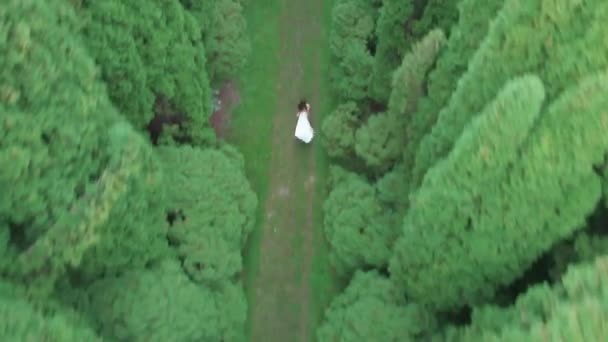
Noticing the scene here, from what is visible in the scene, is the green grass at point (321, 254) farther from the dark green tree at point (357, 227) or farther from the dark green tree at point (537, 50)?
the dark green tree at point (537, 50)

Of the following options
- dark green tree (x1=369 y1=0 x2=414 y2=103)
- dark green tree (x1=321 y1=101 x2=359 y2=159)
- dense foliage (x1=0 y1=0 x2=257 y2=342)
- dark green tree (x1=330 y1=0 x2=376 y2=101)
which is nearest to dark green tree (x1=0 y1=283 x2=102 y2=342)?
dense foliage (x1=0 y1=0 x2=257 y2=342)

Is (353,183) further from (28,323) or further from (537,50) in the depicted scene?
(28,323)

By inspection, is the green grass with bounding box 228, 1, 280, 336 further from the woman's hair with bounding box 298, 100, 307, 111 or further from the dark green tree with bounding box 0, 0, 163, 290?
the dark green tree with bounding box 0, 0, 163, 290

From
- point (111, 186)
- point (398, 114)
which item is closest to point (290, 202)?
point (398, 114)

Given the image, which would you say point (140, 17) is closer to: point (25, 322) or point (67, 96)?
point (67, 96)

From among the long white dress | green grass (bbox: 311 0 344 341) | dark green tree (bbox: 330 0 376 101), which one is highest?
dark green tree (bbox: 330 0 376 101)

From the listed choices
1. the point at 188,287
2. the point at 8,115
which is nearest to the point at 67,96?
the point at 8,115

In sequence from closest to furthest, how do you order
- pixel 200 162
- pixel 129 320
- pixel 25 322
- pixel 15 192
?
pixel 25 322 < pixel 15 192 < pixel 129 320 < pixel 200 162
